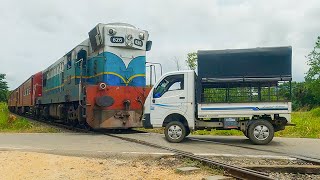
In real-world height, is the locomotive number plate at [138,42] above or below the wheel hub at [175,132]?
above

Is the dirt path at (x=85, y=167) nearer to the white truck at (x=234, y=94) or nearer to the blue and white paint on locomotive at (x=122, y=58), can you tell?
the white truck at (x=234, y=94)

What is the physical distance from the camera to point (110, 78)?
47.7 feet

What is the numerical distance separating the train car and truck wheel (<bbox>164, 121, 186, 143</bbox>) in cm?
341

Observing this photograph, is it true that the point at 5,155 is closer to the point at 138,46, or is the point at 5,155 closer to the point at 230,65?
the point at 230,65

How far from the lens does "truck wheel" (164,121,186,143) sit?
11328 millimetres

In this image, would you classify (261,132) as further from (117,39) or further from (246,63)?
(117,39)

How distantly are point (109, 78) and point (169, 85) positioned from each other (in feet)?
12.0

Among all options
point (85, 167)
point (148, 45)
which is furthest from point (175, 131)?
point (148, 45)

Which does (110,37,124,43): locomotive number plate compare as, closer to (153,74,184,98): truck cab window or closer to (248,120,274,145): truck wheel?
(153,74,184,98): truck cab window

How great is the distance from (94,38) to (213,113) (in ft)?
21.0

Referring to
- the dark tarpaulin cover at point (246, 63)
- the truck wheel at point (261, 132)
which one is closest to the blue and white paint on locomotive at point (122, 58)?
the dark tarpaulin cover at point (246, 63)

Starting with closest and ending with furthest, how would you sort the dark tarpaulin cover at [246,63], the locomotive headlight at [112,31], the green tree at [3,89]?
the dark tarpaulin cover at [246,63] → the locomotive headlight at [112,31] → the green tree at [3,89]

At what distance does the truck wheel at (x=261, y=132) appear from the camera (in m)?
10.8

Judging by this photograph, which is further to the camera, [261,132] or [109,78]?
[109,78]
